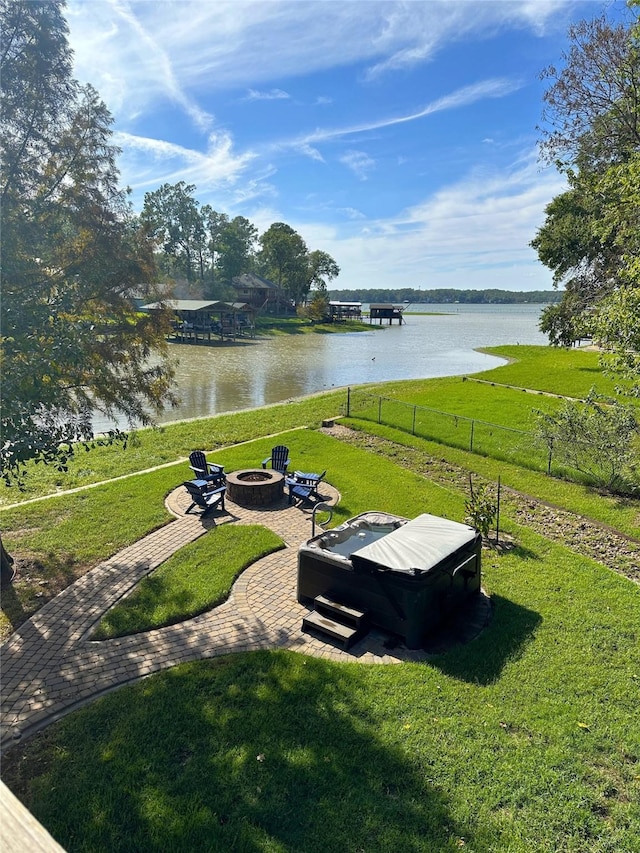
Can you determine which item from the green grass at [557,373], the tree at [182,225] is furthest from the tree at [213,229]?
the green grass at [557,373]

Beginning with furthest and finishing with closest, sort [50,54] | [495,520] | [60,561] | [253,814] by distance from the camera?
[495,520]
[60,561]
[50,54]
[253,814]

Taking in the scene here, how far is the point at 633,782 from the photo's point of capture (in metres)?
4.09

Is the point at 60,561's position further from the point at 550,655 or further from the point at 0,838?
the point at 0,838

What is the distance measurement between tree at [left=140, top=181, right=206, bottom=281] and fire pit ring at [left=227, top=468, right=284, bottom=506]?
81608 millimetres

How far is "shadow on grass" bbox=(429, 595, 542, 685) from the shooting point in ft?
17.8

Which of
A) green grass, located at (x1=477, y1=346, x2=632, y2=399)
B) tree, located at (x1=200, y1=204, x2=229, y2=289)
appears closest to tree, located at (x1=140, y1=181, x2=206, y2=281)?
tree, located at (x1=200, y1=204, x2=229, y2=289)

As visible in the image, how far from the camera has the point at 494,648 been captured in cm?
583

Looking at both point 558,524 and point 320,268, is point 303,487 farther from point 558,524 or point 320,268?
point 320,268

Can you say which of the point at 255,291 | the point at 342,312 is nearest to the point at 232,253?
the point at 255,291

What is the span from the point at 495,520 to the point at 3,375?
8.13m

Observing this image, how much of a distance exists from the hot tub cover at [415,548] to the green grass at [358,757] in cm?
106

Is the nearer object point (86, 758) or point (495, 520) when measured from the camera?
point (86, 758)

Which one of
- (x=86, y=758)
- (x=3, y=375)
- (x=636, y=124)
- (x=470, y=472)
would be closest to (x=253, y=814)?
(x=86, y=758)

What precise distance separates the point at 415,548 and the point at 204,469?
6241 millimetres
